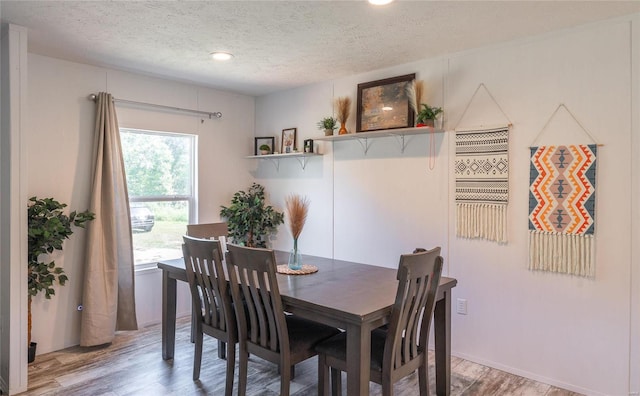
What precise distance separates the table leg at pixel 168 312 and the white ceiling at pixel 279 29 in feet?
5.52

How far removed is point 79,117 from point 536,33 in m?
3.49

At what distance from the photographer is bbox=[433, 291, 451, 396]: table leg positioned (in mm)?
2510

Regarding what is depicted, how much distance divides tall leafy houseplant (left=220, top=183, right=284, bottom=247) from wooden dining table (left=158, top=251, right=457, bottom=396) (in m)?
1.14

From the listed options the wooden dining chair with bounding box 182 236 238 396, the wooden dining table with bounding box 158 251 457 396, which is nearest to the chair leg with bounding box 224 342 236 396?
the wooden dining chair with bounding box 182 236 238 396

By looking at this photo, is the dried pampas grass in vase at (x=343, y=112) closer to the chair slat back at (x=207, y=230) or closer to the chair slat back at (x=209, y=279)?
the chair slat back at (x=207, y=230)

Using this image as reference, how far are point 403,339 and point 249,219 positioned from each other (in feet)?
8.12

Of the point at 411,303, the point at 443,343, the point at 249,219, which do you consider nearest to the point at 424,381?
the point at 443,343

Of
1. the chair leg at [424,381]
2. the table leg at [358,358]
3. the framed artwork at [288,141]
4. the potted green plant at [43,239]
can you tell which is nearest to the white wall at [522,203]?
the framed artwork at [288,141]

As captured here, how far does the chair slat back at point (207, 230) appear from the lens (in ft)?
11.2

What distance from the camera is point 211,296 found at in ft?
8.64

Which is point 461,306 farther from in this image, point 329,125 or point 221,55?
point 221,55

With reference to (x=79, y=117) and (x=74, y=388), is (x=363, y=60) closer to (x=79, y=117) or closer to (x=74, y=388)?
(x=79, y=117)

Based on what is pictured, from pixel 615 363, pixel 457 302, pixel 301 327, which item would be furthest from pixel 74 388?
pixel 615 363

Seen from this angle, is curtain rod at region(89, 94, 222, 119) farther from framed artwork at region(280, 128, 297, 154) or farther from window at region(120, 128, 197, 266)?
framed artwork at region(280, 128, 297, 154)
